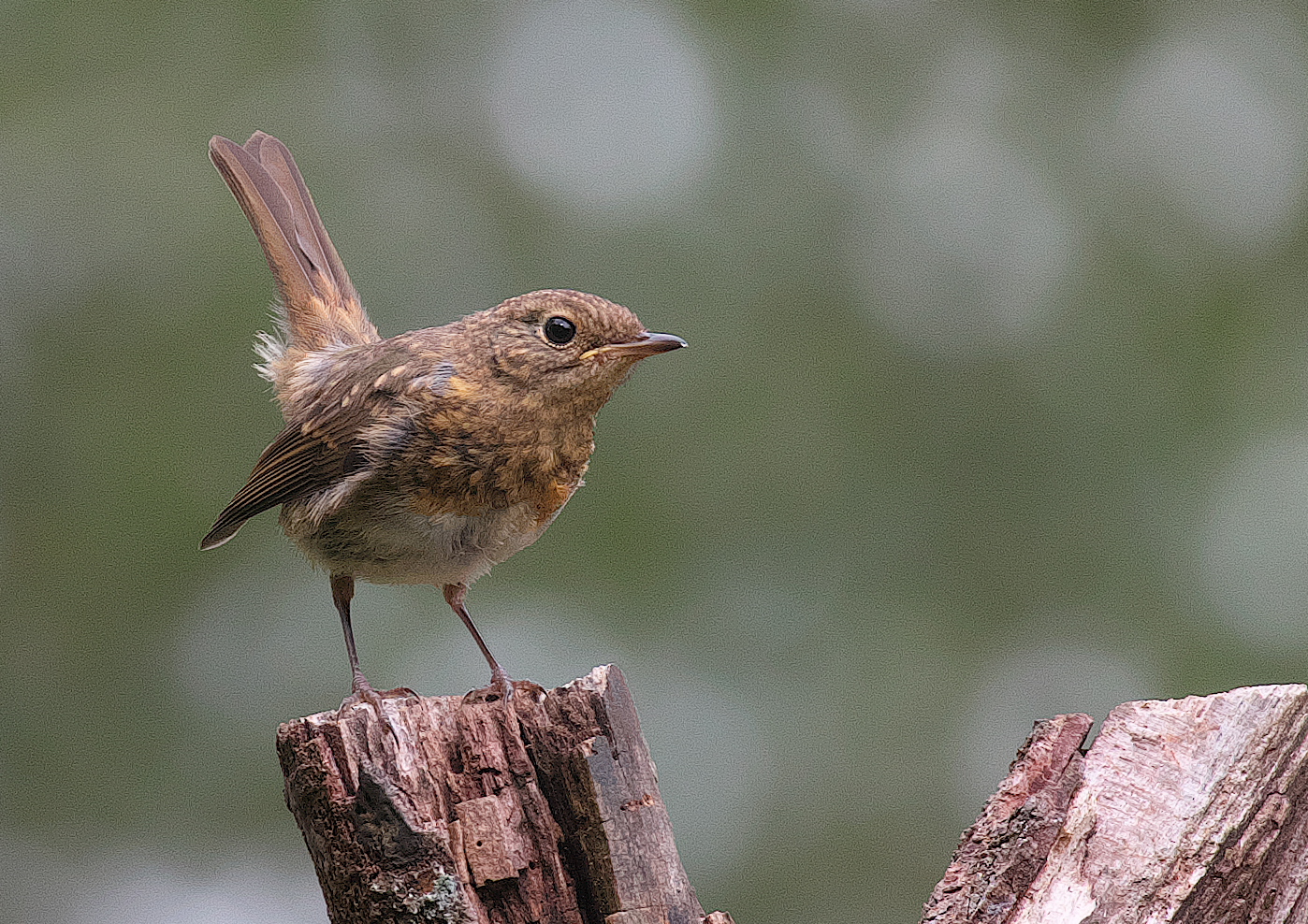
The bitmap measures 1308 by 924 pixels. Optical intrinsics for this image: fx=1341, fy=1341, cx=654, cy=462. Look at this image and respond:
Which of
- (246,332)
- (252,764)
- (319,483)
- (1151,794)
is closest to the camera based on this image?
(1151,794)

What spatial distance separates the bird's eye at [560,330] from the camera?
3699 millimetres

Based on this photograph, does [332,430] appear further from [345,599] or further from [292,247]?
[292,247]

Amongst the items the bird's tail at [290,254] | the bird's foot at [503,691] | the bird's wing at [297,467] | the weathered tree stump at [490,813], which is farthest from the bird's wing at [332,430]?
the weathered tree stump at [490,813]

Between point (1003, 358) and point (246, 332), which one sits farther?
point (1003, 358)

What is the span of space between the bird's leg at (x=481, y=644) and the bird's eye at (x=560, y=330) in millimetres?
906

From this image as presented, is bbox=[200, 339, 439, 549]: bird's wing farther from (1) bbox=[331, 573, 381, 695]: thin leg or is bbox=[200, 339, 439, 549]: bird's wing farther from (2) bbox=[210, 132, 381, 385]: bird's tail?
(2) bbox=[210, 132, 381, 385]: bird's tail

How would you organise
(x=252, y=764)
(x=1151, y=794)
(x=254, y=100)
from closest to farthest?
1. (x=1151, y=794)
2. (x=252, y=764)
3. (x=254, y=100)

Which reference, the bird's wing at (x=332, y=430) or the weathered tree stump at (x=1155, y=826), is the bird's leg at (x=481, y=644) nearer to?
the bird's wing at (x=332, y=430)

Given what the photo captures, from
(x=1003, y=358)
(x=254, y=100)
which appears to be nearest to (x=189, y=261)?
(x=254, y=100)

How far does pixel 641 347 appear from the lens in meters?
3.59

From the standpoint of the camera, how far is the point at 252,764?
18.1 ft

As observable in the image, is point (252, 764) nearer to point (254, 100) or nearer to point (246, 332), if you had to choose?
point (246, 332)

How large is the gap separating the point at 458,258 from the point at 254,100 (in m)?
1.20

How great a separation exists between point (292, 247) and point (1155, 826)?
3.53m
